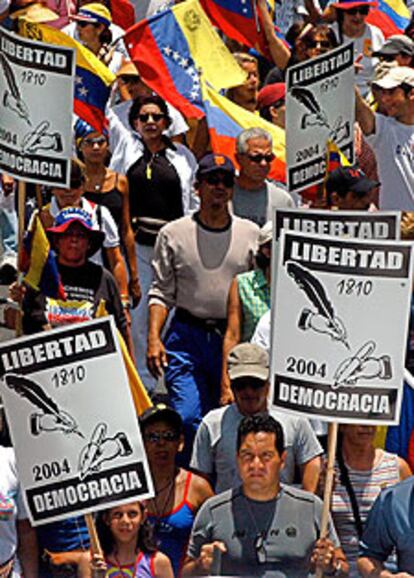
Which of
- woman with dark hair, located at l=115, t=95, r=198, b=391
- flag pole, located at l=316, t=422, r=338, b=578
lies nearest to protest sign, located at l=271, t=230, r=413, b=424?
flag pole, located at l=316, t=422, r=338, b=578

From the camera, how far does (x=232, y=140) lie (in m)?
13.8

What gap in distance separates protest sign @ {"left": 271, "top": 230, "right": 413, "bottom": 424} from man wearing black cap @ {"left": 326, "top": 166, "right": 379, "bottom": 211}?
8.86 ft

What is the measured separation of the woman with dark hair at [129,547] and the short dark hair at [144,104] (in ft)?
13.8

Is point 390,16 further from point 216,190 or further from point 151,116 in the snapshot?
point 216,190

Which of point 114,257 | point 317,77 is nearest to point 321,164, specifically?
point 317,77

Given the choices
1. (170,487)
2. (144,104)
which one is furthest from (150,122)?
(170,487)

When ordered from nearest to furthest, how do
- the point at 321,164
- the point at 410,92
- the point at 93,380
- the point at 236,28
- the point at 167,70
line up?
the point at 93,380 → the point at 321,164 → the point at 410,92 → the point at 167,70 → the point at 236,28

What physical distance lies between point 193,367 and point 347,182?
134 cm

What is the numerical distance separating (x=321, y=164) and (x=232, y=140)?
1438mm

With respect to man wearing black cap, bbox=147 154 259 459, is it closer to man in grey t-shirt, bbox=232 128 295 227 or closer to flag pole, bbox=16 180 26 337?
man in grey t-shirt, bbox=232 128 295 227

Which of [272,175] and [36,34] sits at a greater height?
[36,34]

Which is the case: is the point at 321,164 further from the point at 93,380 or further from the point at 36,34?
the point at 93,380

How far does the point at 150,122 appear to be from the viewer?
1321cm

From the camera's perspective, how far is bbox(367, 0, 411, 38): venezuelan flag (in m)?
16.7
